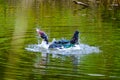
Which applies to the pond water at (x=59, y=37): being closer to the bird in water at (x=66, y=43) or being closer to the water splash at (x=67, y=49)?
the water splash at (x=67, y=49)

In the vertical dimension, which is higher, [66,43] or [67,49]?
[66,43]

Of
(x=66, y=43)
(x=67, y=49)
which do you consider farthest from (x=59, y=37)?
(x=67, y=49)

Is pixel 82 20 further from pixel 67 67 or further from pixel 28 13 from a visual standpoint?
pixel 67 67

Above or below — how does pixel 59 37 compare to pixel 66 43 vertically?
below

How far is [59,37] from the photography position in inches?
561

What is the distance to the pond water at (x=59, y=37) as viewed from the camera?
9516 mm

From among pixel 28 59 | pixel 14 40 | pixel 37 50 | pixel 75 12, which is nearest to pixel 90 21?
pixel 75 12

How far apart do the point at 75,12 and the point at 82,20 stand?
3.61 metres

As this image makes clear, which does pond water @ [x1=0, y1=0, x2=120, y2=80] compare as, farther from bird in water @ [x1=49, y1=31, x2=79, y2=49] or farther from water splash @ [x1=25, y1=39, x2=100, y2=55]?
bird in water @ [x1=49, y1=31, x2=79, y2=49]

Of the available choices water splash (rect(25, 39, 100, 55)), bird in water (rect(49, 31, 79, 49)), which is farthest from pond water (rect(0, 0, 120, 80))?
bird in water (rect(49, 31, 79, 49))

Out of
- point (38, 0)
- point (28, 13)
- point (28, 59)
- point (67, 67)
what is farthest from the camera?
point (38, 0)

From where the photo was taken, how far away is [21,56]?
439 inches

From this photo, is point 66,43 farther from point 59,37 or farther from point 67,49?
point 59,37

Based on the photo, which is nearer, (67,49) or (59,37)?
(67,49)
